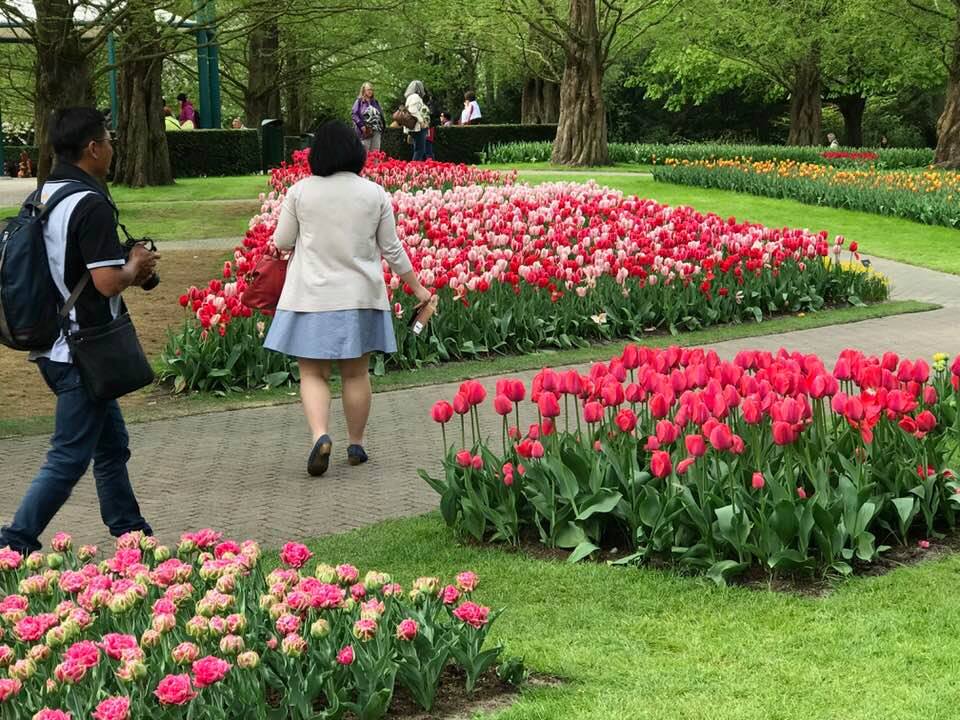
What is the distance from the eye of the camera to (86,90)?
59.7ft

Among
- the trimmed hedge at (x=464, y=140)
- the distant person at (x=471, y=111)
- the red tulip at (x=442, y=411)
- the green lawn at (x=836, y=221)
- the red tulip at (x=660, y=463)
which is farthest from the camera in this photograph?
the distant person at (x=471, y=111)

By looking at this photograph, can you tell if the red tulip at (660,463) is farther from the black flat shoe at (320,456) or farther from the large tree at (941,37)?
the large tree at (941,37)

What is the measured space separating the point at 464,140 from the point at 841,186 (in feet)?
57.1

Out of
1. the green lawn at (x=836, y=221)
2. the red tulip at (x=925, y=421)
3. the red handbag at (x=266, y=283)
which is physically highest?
the red handbag at (x=266, y=283)

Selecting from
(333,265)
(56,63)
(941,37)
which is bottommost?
(333,265)

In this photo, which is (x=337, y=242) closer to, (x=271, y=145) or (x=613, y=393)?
(x=613, y=393)

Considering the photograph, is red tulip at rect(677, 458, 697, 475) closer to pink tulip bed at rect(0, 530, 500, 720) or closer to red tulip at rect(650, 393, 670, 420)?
red tulip at rect(650, 393, 670, 420)

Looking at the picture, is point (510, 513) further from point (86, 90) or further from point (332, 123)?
point (86, 90)

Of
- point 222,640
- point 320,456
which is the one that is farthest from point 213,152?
point 222,640

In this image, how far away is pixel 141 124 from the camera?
84.2 ft

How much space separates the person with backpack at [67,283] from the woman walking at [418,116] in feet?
68.3

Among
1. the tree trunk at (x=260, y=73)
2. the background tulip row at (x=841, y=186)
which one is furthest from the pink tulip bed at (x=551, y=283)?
the tree trunk at (x=260, y=73)

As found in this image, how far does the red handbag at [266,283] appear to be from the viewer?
24.5ft

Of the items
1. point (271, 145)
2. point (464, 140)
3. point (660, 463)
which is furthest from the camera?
point (464, 140)
